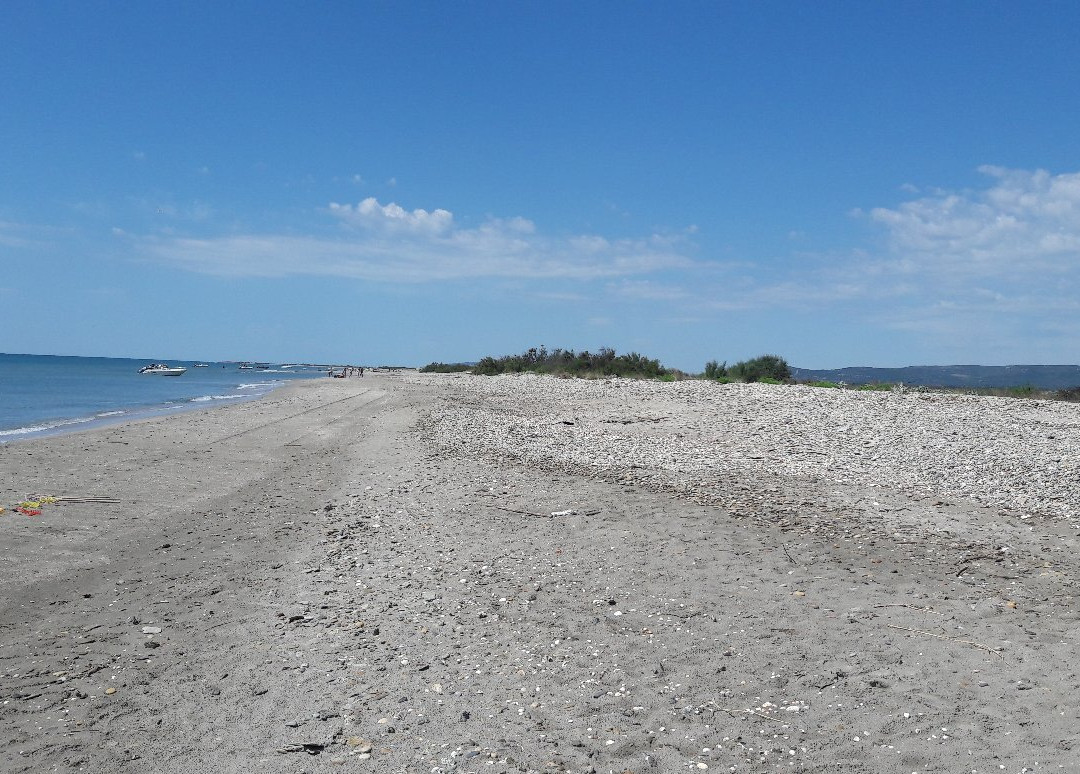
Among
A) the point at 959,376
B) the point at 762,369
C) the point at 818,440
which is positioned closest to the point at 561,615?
the point at 818,440

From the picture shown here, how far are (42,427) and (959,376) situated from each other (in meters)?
43.9

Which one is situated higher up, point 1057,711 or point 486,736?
point 1057,711

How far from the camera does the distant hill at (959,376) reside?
28766mm

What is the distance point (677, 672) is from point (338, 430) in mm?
17120

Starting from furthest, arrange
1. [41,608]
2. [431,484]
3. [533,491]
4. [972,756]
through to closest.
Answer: [431,484]
[533,491]
[41,608]
[972,756]

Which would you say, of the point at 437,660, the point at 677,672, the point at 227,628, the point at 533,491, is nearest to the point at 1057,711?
the point at 677,672

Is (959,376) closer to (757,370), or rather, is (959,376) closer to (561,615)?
(757,370)

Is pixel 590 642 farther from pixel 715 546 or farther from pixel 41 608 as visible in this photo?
pixel 41 608

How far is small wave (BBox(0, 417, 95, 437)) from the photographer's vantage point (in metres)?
20.4

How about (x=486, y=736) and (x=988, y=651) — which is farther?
(x=988, y=651)

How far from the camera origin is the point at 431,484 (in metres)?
11.7

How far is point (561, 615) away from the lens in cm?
616

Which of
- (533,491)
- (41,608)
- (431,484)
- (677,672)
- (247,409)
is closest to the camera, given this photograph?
(677,672)

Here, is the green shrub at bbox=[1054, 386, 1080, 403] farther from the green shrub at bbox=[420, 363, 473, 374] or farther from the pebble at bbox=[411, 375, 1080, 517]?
the green shrub at bbox=[420, 363, 473, 374]
